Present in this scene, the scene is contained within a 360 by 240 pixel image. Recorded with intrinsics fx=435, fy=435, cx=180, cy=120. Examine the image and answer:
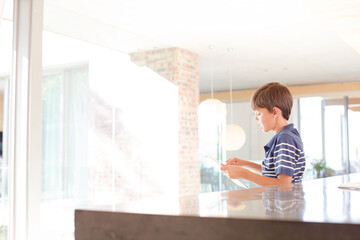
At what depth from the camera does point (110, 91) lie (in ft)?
16.6

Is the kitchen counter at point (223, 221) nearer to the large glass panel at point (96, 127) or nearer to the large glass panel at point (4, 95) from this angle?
the large glass panel at point (4, 95)

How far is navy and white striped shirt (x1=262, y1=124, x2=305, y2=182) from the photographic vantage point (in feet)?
5.57

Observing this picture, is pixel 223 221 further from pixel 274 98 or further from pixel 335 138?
pixel 335 138

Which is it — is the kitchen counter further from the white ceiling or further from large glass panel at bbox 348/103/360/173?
large glass panel at bbox 348/103/360/173

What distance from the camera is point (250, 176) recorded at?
65.2 inches

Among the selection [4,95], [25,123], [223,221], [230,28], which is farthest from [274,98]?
[230,28]

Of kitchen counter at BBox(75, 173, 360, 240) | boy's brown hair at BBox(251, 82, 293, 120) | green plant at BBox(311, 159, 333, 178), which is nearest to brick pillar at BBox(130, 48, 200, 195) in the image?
boy's brown hair at BBox(251, 82, 293, 120)

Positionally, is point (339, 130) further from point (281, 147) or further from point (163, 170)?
point (281, 147)

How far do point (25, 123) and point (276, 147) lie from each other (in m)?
2.19

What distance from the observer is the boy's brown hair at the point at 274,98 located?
1947 mm

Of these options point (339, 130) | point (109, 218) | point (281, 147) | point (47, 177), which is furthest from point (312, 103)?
point (109, 218)

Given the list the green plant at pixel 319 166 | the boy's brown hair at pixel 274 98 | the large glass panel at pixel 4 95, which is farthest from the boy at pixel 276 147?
the green plant at pixel 319 166

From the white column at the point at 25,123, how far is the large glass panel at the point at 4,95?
4 cm

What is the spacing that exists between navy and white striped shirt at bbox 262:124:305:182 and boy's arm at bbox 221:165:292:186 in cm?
2
